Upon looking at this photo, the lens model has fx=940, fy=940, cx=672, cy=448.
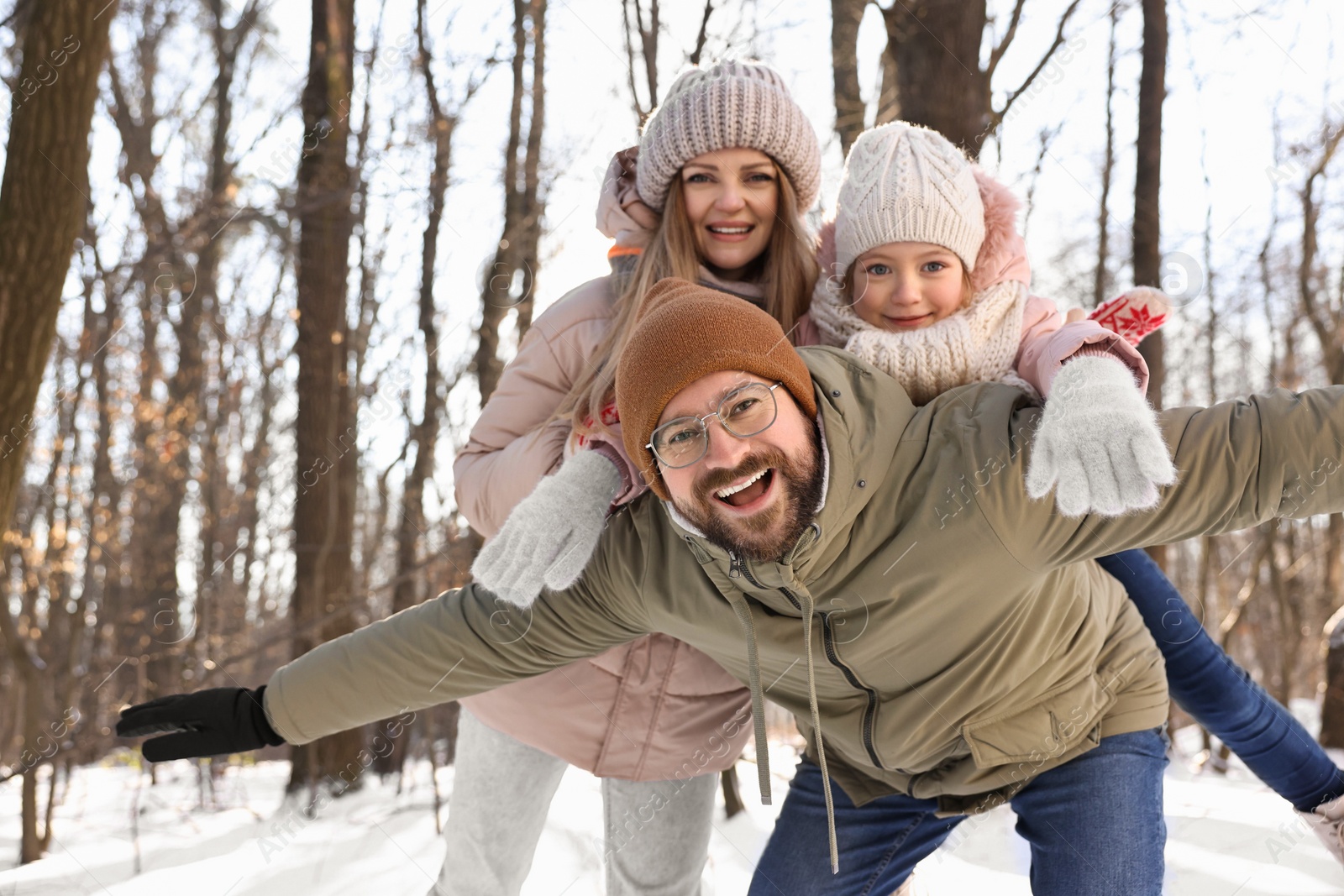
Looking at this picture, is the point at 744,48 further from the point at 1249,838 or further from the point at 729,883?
the point at 1249,838

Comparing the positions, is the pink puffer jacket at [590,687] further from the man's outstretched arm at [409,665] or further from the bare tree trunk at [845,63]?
the bare tree trunk at [845,63]

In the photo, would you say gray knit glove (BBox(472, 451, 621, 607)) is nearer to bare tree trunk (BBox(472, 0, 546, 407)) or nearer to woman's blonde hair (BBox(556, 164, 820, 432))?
woman's blonde hair (BBox(556, 164, 820, 432))

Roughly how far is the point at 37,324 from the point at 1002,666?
3.12m

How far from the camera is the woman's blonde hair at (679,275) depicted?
7.45 feet

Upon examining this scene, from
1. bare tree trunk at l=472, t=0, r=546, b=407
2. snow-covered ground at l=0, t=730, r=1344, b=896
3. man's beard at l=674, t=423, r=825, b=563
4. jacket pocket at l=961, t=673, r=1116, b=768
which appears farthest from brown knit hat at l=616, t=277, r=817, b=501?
bare tree trunk at l=472, t=0, r=546, b=407

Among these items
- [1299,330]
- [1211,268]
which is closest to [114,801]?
[1211,268]

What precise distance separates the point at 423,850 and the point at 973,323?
3.82 meters

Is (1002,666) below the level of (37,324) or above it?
below

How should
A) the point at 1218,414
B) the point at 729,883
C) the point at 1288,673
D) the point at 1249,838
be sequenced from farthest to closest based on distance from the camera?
the point at 1288,673 → the point at 1249,838 → the point at 729,883 → the point at 1218,414

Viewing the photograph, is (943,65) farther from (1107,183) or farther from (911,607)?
(1107,183)

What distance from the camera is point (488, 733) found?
252 centimetres

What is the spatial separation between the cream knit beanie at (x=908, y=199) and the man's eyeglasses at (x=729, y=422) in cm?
73

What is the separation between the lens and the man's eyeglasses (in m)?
1.79

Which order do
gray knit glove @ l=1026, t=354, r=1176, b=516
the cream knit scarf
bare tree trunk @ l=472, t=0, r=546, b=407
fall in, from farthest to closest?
bare tree trunk @ l=472, t=0, r=546, b=407
the cream knit scarf
gray knit glove @ l=1026, t=354, r=1176, b=516
